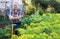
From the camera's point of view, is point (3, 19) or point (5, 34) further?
point (3, 19)

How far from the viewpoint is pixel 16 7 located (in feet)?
40.2

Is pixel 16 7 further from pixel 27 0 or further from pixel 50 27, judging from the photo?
pixel 50 27

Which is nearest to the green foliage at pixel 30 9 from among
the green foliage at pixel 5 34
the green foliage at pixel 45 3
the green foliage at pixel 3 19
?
the green foliage at pixel 45 3

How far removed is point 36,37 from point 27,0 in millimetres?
7051

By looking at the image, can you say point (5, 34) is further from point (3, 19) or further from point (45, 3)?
point (45, 3)

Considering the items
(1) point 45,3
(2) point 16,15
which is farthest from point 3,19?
(1) point 45,3

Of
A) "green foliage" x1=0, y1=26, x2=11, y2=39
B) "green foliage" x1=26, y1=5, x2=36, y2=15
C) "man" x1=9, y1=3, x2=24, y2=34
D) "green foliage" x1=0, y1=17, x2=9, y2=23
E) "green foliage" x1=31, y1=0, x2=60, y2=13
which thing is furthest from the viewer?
"green foliage" x1=31, y1=0, x2=60, y2=13

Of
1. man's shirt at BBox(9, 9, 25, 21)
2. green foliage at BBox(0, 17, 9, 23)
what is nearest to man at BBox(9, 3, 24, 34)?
man's shirt at BBox(9, 9, 25, 21)

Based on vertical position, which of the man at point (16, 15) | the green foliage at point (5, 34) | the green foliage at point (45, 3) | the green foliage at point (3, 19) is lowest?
the green foliage at point (5, 34)

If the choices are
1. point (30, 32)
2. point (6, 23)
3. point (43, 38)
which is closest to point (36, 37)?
point (43, 38)

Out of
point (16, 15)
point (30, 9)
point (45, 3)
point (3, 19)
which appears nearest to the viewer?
point (16, 15)

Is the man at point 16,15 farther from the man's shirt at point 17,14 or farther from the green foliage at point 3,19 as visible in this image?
the green foliage at point 3,19

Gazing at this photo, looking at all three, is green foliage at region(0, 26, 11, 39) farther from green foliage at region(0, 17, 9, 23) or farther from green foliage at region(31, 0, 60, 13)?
green foliage at region(31, 0, 60, 13)

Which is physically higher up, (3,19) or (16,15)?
(16,15)
